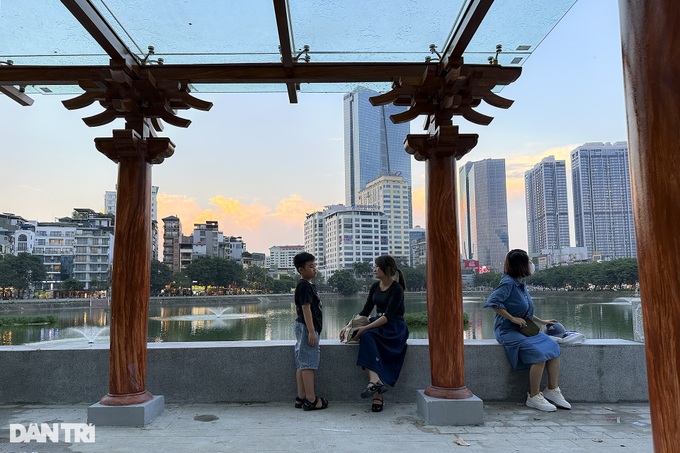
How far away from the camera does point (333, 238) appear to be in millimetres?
31422

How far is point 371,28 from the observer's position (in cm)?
335

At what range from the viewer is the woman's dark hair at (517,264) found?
13.0 feet

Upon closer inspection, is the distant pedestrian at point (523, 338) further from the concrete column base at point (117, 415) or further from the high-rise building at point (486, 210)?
the high-rise building at point (486, 210)

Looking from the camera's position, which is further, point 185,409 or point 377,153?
point 377,153

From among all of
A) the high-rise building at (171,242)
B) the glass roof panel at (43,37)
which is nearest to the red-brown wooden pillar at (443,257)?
the glass roof panel at (43,37)

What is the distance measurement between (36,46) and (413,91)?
2.80 meters

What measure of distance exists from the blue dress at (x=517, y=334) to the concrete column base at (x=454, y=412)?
2.16 ft

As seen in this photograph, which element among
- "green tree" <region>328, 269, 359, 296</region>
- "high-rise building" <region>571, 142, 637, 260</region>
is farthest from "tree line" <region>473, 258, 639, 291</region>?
"green tree" <region>328, 269, 359, 296</region>

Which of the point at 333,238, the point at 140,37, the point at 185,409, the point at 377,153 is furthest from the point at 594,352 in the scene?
the point at 377,153

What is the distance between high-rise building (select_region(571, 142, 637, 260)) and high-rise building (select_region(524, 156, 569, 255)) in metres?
2.13

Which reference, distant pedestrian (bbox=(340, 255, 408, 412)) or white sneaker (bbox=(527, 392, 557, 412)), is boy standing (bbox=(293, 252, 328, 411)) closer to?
distant pedestrian (bbox=(340, 255, 408, 412))

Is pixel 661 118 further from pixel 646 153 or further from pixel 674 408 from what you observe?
pixel 674 408

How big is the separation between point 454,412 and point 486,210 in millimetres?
35066

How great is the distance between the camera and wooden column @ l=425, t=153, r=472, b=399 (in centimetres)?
361
